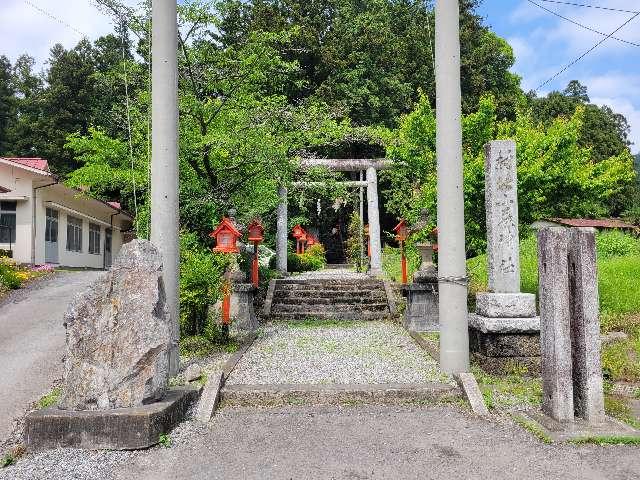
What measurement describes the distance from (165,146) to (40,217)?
15889 mm

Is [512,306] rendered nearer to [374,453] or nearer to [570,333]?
[570,333]

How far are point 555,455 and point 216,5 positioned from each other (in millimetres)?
8706

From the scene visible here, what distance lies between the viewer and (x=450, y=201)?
6.46 meters

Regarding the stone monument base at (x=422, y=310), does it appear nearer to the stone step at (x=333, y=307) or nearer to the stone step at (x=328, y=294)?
the stone step at (x=333, y=307)

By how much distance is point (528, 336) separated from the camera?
658 centimetres

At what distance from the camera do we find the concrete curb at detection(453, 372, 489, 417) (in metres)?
5.22

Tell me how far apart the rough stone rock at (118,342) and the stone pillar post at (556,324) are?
3.42 metres

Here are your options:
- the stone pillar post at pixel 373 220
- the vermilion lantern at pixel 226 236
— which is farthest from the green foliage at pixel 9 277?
the stone pillar post at pixel 373 220

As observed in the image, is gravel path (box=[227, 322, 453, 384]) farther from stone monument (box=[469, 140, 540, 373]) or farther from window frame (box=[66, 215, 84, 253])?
window frame (box=[66, 215, 84, 253])

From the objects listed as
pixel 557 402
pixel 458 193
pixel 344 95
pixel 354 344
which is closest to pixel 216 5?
pixel 458 193

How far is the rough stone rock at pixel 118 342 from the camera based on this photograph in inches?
178

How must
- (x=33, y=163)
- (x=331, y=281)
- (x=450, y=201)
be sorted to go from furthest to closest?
(x=33, y=163) → (x=331, y=281) → (x=450, y=201)

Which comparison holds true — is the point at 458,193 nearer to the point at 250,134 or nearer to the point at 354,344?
the point at 354,344

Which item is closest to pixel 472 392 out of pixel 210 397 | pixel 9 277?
pixel 210 397
